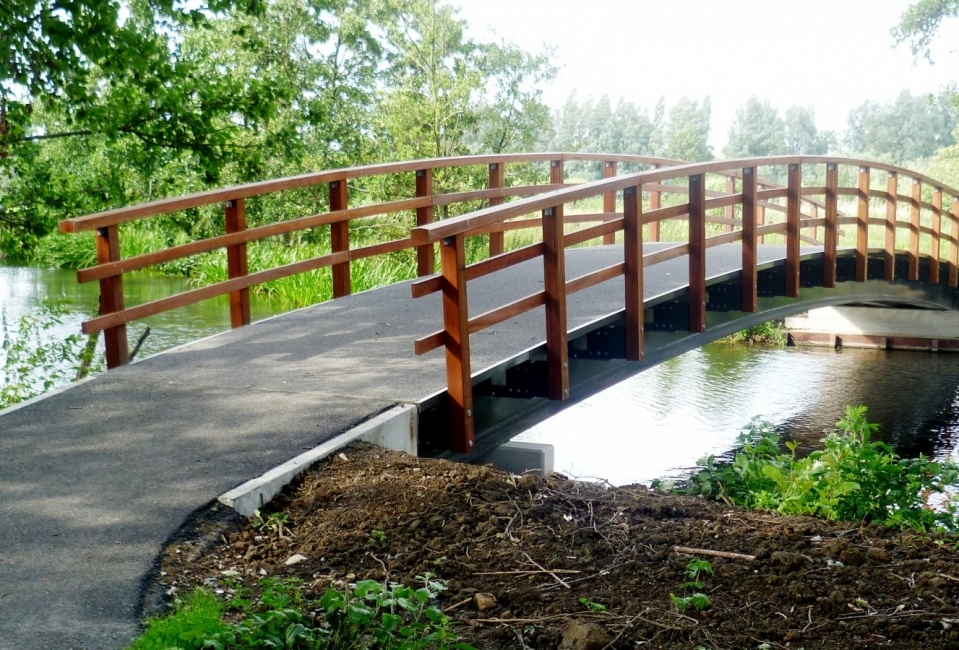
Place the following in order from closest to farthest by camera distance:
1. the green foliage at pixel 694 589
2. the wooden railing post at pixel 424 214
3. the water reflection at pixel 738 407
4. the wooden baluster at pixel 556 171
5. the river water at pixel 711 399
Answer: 1. the green foliage at pixel 694 589
2. the wooden railing post at pixel 424 214
3. the water reflection at pixel 738 407
4. the river water at pixel 711 399
5. the wooden baluster at pixel 556 171

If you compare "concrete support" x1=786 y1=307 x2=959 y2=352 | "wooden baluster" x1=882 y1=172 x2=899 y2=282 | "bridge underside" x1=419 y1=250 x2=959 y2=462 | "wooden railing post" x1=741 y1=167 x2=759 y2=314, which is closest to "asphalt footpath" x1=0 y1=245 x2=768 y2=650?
"bridge underside" x1=419 y1=250 x2=959 y2=462

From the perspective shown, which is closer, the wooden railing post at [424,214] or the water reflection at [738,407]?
the wooden railing post at [424,214]

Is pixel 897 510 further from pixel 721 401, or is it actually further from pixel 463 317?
pixel 721 401

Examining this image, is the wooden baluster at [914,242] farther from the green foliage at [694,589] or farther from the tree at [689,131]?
the tree at [689,131]

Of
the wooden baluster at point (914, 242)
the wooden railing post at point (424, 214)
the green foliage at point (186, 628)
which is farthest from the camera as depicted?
the wooden baluster at point (914, 242)

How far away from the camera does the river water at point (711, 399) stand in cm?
1064

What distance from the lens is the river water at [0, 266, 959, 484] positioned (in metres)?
10.6

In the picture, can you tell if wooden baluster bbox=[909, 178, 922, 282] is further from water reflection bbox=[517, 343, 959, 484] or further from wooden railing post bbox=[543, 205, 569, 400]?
wooden railing post bbox=[543, 205, 569, 400]

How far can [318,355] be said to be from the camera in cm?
711

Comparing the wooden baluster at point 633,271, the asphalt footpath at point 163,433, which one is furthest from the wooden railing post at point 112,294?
the wooden baluster at point 633,271

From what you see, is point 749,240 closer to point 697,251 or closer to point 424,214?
point 697,251

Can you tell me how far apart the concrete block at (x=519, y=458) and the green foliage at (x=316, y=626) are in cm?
287

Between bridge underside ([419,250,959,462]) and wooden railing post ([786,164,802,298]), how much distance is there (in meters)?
0.15

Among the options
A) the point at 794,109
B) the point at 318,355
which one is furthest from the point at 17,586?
the point at 794,109
